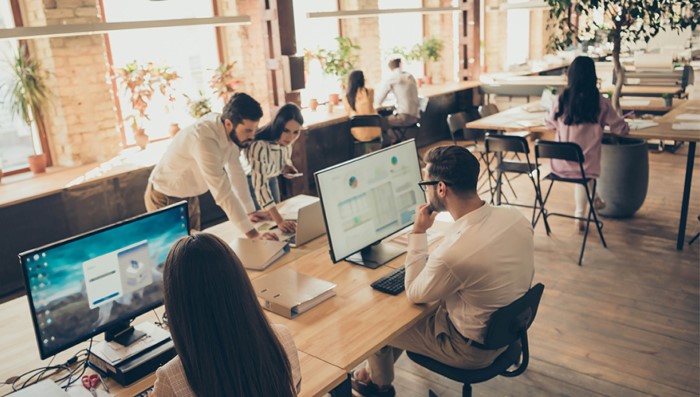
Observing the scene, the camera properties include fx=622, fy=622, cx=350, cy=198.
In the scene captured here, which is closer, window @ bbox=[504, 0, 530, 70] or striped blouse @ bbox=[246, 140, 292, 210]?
striped blouse @ bbox=[246, 140, 292, 210]

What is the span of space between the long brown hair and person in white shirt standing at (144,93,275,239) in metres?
1.68

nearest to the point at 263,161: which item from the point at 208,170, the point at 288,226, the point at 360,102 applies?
the point at 208,170

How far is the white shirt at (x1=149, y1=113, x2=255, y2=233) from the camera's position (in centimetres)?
336

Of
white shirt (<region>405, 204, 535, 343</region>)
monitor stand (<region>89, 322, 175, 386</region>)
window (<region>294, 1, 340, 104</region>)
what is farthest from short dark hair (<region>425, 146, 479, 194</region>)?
window (<region>294, 1, 340, 104</region>)

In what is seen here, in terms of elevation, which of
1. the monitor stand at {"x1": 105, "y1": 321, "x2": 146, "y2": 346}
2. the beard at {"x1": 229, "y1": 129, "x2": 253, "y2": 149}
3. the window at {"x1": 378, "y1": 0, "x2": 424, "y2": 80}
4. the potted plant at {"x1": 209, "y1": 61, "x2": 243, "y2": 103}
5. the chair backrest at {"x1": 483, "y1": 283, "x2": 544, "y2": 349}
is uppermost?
the window at {"x1": 378, "y1": 0, "x2": 424, "y2": 80}

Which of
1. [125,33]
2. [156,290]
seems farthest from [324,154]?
[156,290]

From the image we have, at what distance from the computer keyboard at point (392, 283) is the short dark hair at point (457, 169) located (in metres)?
0.50

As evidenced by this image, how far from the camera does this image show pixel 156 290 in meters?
2.25

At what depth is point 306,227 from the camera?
323cm

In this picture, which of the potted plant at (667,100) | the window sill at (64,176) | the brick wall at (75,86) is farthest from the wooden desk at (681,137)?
the brick wall at (75,86)

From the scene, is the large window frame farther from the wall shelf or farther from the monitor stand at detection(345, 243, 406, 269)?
the monitor stand at detection(345, 243, 406, 269)

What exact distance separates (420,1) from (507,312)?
8916 millimetres

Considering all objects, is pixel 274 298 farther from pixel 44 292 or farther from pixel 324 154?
pixel 324 154

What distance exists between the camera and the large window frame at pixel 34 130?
532 centimetres
